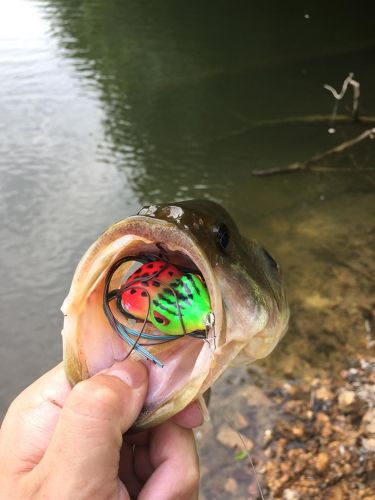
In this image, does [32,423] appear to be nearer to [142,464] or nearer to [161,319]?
[142,464]

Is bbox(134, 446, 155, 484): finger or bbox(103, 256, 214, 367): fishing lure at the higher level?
bbox(103, 256, 214, 367): fishing lure

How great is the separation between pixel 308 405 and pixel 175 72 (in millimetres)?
10538

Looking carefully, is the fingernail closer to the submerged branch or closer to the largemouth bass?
the largemouth bass

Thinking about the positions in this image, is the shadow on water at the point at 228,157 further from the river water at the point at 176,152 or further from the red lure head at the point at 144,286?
the red lure head at the point at 144,286

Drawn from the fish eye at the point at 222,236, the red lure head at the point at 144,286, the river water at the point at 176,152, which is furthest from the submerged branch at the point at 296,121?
the red lure head at the point at 144,286

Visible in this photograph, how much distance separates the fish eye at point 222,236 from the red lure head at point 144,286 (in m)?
0.17

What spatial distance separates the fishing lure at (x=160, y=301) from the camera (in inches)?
63.7

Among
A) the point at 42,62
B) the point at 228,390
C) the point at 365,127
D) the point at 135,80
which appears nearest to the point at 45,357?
the point at 228,390

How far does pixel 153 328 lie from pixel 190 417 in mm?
352

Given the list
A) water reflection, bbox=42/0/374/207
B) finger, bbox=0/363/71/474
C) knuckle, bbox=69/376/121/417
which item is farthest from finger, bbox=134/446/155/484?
water reflection, bbox=42/0/374/207

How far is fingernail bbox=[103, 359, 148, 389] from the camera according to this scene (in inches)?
61.8

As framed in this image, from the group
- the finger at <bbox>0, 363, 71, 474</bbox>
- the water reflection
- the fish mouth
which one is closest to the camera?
the fish mouth

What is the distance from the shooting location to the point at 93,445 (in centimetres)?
140

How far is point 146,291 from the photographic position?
1641 mm
